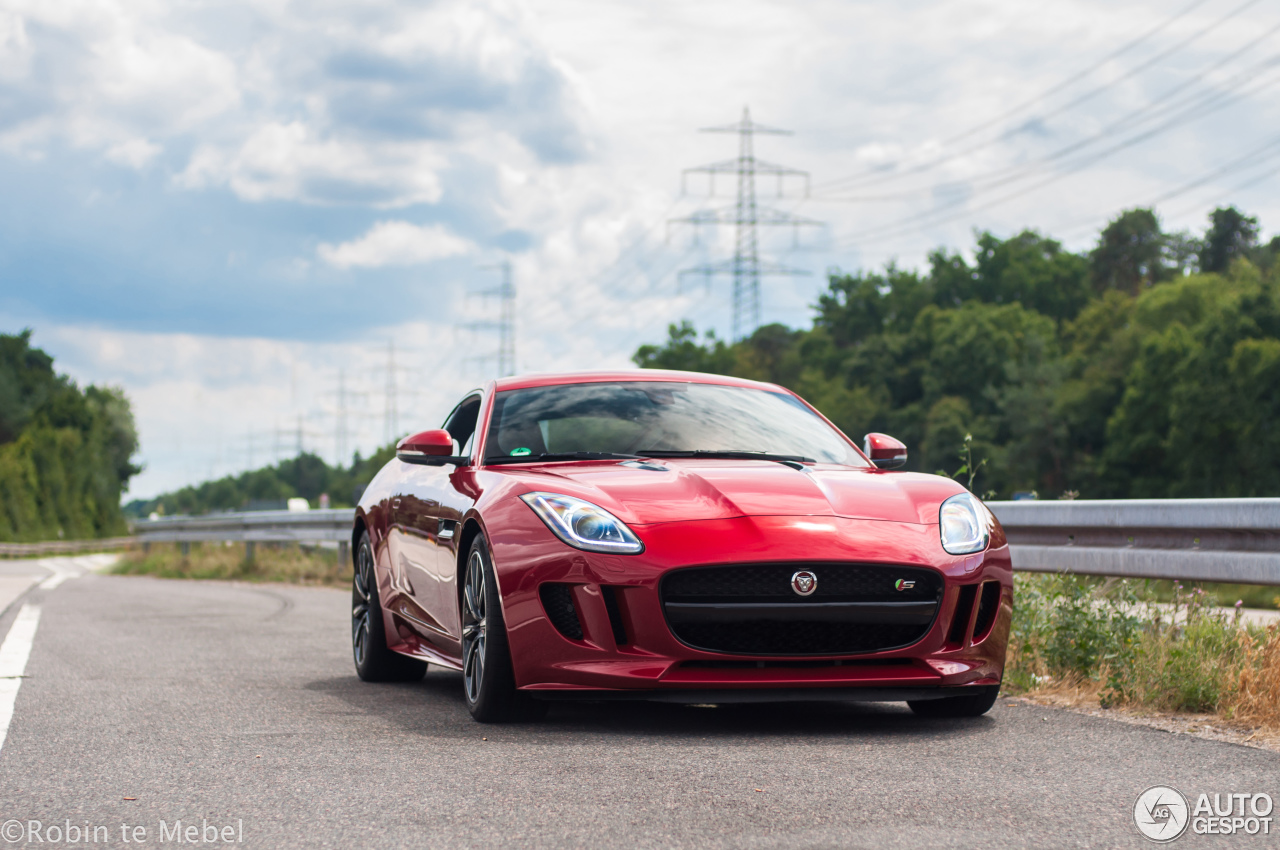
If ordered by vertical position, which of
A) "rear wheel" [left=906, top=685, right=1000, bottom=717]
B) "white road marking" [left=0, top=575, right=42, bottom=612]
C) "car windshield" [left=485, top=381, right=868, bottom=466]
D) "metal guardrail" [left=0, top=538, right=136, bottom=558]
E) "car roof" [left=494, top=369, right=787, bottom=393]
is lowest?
"metal guardrail" [left=0, top=538, right=136, bottom=558]

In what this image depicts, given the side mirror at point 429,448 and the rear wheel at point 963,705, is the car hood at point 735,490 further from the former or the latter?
the rear wheel at point 963,705

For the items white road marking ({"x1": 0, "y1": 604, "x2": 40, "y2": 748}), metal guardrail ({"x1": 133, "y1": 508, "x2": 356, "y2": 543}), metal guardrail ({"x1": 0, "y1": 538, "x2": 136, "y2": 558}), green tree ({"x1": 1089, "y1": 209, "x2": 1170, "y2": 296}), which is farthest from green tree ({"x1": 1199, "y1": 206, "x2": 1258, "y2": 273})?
white road marking ({"x1": 0, "y1": 604, "x2": 40, "y2": 748})

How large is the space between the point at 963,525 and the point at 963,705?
2.39ft

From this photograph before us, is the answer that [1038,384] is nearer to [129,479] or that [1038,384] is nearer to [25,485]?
[25,485]

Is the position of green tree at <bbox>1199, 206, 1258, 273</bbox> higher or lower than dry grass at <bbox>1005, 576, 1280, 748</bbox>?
higher

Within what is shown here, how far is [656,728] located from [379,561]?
2567mm

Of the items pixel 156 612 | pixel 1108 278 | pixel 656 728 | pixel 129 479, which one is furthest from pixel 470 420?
pixel 129 479

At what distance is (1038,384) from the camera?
82188 millimetres

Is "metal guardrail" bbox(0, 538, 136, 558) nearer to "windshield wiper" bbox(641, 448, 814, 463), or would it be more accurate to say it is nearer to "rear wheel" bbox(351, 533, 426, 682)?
"rear wheel" bbox(351, 533, 426, 682)

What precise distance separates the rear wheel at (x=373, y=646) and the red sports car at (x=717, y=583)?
4.46ft

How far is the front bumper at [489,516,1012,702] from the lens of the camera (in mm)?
5418

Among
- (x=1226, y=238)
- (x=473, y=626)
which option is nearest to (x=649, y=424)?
(x=473, y=626)

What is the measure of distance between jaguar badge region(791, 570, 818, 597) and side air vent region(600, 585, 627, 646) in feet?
1.99

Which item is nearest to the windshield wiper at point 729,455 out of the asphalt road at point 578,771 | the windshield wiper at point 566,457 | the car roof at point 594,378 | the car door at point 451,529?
the windshield wiper at point 566,457
